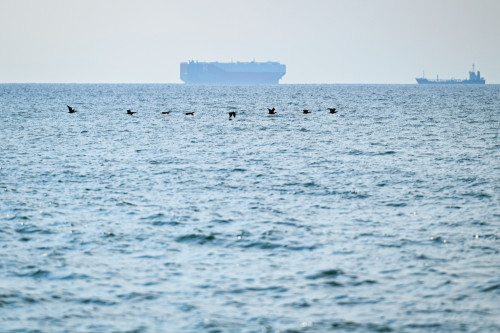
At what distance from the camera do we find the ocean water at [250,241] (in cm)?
A: 1340

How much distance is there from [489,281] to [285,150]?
1066 inches

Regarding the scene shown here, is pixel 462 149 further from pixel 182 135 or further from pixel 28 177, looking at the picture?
pixel 28 177

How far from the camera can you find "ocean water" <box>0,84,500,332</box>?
13398 millimetres

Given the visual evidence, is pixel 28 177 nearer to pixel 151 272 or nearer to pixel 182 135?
pixel 151 272

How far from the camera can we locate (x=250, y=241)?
1883 centimetres

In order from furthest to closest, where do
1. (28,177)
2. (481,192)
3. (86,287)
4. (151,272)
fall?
(28,177) < (481,192) < (151,272) < (86,287)

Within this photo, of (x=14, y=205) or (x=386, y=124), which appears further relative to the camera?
(x=386, y=124)

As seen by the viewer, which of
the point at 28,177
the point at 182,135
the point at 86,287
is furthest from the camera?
the point at 182,135

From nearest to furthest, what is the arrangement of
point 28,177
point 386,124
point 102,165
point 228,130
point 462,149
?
point 28,177 < point 102,165 < point 462,149 < point 228,130 < point 386,124

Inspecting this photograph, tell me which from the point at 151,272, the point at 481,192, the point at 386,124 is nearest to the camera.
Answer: the point at 151,272

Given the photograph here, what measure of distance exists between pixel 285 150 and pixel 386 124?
24062 millimetres

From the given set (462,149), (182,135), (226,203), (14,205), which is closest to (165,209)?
(226,203)

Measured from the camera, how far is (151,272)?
16.0m

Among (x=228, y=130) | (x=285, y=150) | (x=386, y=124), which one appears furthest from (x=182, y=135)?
(x=386, y=124)
